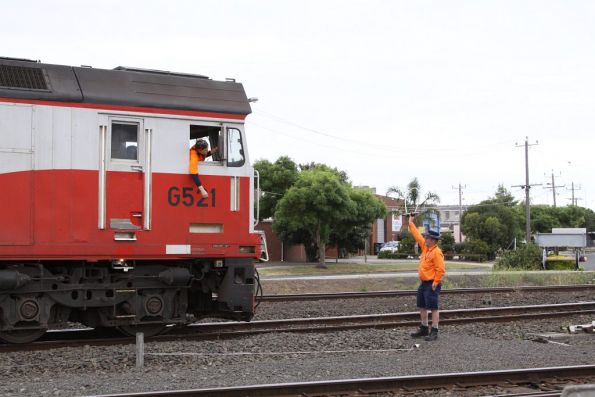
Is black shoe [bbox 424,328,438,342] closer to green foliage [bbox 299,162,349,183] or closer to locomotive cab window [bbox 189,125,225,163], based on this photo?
locomotive cab window [bbox 189,125,225,163]

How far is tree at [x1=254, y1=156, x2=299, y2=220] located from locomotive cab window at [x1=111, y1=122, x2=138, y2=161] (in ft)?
133

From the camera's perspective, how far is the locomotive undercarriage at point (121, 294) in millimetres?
9312

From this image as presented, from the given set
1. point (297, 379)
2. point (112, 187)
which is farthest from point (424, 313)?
point (112, 187)

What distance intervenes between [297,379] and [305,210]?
111 ft

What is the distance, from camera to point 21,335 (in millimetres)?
9508

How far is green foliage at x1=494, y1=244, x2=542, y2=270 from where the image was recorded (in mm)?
33594

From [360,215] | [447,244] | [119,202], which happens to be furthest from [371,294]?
[447,244]

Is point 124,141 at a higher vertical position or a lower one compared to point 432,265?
higher

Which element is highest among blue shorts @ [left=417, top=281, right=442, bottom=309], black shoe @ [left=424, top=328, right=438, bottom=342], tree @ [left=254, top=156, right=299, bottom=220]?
tree @ [left=254, top=156, right=299, bottom=220]

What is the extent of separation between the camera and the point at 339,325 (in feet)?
39.9

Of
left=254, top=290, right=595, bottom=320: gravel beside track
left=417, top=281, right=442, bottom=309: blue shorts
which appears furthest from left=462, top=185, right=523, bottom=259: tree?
left=417, top=281, right=442, bottom=309: blue shorts

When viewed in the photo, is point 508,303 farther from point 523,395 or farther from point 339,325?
point 523,395

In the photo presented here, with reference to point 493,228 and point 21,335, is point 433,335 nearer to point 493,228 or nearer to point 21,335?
point 21,335

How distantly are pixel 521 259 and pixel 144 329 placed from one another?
2741 centimetres
